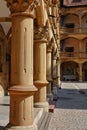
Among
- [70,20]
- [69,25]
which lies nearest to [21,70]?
[69,25]

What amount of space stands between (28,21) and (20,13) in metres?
0.26

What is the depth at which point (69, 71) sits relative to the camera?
4781cm

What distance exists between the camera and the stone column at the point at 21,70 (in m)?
6.24

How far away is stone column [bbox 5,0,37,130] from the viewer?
246 inches

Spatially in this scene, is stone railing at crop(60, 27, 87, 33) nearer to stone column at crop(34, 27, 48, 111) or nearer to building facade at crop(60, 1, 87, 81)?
building facade at crop(60, 1, 87, 81)

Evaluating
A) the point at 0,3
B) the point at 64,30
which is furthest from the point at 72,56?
the point at 0,3

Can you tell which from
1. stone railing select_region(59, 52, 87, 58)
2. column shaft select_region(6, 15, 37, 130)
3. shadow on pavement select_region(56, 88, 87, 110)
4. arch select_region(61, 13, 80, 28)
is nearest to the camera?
column shaft select_region(6, 15, 37, 130)

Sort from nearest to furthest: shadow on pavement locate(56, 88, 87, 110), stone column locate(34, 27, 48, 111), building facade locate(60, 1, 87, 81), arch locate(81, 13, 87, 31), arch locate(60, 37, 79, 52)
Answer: stone column locate(34, 27, 48, 111), shadow on pavement locate(56, 88, 87, 110), building facade locate(60, 1, 87, 81), arch locate(60, 37, 79, 52), arch locate(81, 13, 87, 31)

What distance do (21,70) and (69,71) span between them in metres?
41.9

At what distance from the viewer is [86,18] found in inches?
1909

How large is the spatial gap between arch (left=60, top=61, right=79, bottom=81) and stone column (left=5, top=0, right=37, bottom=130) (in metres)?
41.1

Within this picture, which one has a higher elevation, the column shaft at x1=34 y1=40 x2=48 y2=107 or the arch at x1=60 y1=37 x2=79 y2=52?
the arch at x1=60 y1=37 x2=79 y2=52

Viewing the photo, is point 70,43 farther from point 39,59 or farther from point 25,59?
point 25,59

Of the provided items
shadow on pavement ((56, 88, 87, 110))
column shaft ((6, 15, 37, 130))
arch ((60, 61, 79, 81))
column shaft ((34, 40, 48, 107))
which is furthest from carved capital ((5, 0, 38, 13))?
arch ((60, 61, 79, 81))
